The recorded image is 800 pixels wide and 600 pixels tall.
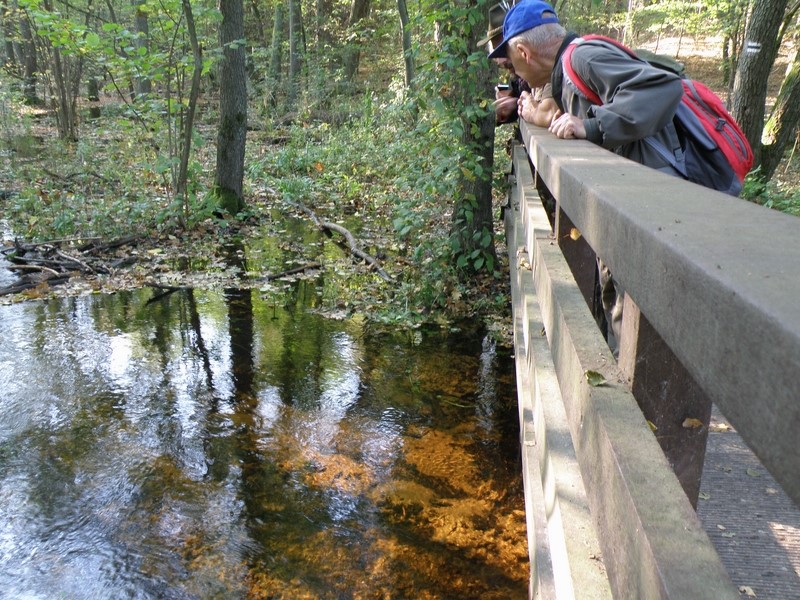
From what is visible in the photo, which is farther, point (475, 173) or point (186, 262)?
point (186, 262)

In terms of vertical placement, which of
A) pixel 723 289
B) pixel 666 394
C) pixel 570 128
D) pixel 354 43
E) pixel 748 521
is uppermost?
pixel 354 43

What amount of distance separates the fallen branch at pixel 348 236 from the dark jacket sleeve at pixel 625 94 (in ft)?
17.0

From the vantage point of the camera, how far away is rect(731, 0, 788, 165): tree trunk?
859cm

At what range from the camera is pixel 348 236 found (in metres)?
9.20

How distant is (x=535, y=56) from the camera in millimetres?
3084

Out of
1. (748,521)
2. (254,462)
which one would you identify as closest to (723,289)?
(748,521)

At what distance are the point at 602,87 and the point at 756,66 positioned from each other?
7838 millimetres

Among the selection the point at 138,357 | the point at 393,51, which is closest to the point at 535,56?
the point at 138,357

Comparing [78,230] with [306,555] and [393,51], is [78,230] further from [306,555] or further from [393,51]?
[393,51]

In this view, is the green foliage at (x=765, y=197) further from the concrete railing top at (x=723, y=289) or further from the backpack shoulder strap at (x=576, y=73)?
the concrete railing top at (x=723, y=289)

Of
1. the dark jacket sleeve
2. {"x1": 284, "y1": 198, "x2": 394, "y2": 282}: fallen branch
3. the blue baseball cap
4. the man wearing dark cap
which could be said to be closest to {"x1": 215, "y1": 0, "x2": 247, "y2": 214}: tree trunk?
{"x1": 284, "y1": 198, "x2": 394, "y2": 282}: fallen branch

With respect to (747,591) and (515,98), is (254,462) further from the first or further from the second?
(515,98)

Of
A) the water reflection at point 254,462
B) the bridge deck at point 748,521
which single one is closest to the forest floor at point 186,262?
the water reflection at point 254,462

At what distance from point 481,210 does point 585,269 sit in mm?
4429
